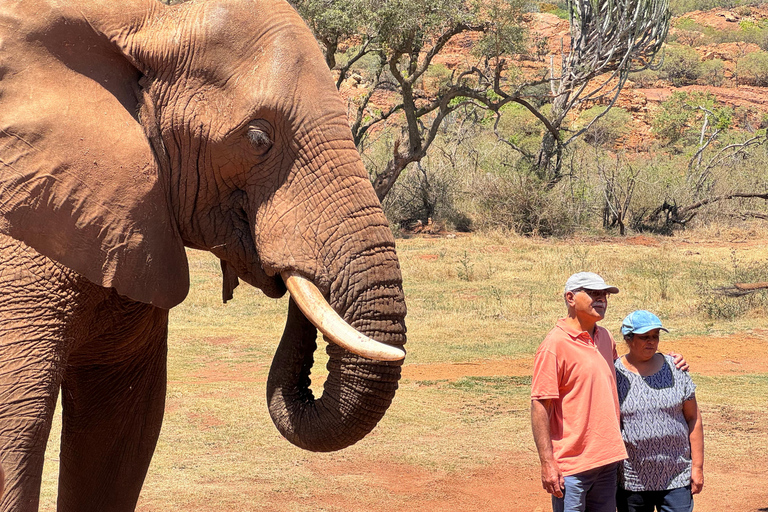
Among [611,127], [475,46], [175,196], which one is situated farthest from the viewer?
[611,127]

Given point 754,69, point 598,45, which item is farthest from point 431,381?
point 754,69

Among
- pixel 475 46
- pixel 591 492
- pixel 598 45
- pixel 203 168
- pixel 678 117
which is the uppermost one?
pixel 203 168

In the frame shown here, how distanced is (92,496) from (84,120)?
160 centimetres

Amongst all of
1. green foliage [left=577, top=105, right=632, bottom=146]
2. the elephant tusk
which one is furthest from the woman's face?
green foliage [left=577, top=105, right=632, bottom=146]

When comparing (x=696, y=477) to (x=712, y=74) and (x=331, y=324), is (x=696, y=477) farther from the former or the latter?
(x=712, y=74)

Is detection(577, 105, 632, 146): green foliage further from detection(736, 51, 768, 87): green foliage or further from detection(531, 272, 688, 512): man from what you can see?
detection(531, 272, 688, 512): man

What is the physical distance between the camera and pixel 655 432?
4453 mm

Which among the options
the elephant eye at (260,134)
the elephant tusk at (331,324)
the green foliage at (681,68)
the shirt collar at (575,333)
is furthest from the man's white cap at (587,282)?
the green foliage at (681,68)

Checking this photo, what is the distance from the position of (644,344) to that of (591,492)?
0.66m

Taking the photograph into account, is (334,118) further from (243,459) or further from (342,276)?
(243,459)

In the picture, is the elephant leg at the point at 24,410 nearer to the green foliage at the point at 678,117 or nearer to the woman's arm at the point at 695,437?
the woman's arm at the point at 695,437

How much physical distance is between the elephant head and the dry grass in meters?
3.01

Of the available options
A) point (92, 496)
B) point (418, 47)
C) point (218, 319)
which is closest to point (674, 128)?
point (418, 47)

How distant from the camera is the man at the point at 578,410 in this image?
428 centimetres
